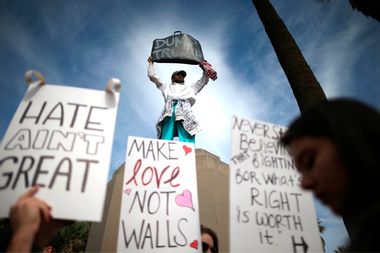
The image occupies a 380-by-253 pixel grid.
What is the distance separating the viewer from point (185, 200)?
267 cm

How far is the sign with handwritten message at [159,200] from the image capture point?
238cm

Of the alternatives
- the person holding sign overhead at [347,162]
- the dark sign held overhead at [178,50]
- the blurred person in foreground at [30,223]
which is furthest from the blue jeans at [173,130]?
the person holding sign overhead at [347,162]

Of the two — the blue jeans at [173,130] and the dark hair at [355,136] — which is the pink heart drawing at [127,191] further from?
the dark hair at [355,136]

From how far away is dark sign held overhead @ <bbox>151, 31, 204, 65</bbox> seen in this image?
16.7 feet

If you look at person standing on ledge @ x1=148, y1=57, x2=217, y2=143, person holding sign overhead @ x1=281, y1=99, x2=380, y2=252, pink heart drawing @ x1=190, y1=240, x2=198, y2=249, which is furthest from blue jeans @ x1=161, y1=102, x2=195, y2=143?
person holding sign overhead @ x1=281, y1=99, x2=380, y2=252

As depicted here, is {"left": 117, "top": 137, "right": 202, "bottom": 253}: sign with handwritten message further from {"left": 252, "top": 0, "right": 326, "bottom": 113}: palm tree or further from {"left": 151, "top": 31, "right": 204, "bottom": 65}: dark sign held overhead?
{"left": 151, "top": 31, "right": 204, "bottom": 65}: dark sign held overhead

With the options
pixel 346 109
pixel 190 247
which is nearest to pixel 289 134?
pixel 346 109

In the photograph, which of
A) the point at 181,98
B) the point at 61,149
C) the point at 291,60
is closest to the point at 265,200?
the point at 61,149

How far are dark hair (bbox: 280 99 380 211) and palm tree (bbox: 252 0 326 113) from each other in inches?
101

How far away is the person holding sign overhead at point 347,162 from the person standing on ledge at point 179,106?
2.92 metres

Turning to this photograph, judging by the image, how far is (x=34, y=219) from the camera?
139 centimetres

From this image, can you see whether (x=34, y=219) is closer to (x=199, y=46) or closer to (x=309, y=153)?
(x=309, y=153)

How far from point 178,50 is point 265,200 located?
11.9 ft

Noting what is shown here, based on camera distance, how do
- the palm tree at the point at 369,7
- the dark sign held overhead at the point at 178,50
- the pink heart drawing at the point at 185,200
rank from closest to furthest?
1. the pink heart drawing at the point at 185,200
2. the palm tree at the point at 369,7
3. the dark sign held overhead at the point at 178,50
